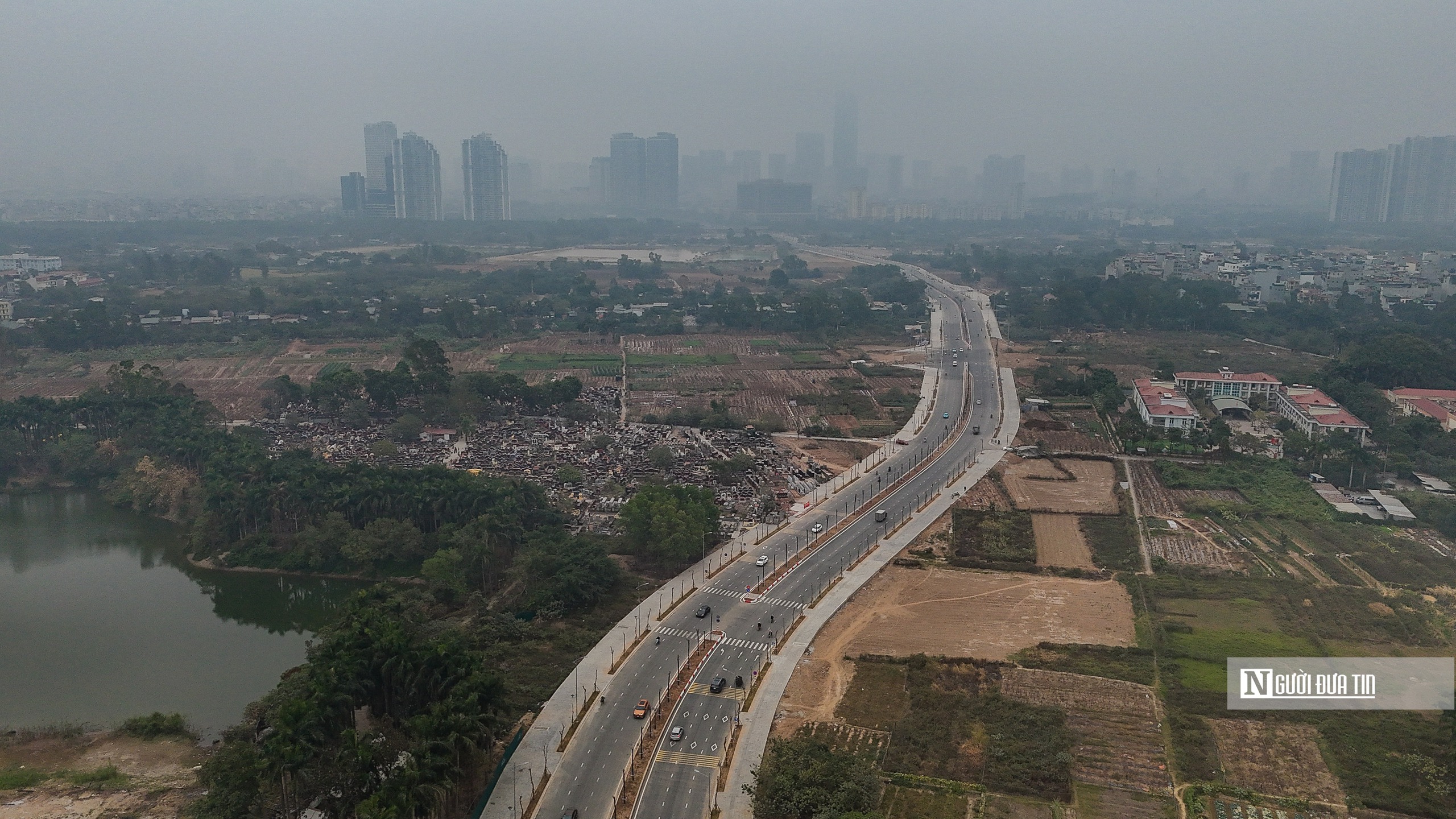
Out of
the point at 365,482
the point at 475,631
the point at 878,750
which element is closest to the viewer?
the point at 878,750

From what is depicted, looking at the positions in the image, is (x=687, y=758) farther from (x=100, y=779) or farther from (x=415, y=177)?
(x=415, y=177)

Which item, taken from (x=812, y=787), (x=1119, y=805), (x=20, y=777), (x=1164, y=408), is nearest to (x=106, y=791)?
(x=20, y=777)

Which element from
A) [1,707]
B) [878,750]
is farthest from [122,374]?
[878,750]

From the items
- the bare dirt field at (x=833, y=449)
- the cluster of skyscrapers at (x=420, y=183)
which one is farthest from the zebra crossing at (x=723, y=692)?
the cluster of skyscrapers at (x=420, y=183)

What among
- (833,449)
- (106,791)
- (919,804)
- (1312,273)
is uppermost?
(1312,273)

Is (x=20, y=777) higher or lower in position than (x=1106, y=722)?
lower

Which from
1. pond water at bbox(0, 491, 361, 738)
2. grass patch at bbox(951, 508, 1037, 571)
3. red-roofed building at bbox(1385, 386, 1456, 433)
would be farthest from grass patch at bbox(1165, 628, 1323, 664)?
red-roofed building at bbox(1385, 386, 1456, 433)

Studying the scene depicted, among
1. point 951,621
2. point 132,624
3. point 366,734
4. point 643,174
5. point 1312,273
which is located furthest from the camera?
point 643,174

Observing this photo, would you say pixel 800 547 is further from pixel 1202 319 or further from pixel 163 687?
pixel 1202 319
